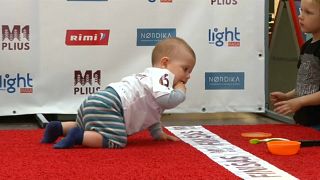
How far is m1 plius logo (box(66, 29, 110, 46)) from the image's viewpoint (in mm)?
3084

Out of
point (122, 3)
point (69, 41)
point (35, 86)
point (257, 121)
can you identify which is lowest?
point (257, 121)

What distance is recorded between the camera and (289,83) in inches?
145

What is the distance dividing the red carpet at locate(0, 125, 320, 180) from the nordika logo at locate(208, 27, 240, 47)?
2.88 ft

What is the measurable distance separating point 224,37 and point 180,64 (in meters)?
1.03

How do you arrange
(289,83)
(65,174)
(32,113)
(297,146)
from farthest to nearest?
(289,83), (32,113), (297,146), (65,174)

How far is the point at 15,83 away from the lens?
120 inches

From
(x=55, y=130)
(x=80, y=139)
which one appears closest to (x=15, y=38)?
(x=55, y=130)

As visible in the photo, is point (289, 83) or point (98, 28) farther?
point (289, 83)

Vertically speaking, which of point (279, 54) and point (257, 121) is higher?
point (279, 54)

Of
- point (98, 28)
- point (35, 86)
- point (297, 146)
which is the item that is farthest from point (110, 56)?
point (297, 146)

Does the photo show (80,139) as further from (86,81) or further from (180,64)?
(86,81)

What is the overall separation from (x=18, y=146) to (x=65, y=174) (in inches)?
22.8

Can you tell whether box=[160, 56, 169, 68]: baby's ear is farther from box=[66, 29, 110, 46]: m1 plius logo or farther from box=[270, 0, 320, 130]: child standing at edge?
box=[66, 29, 110, 46]: m1 plius logo

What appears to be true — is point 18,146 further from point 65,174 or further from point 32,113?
point 32,113
